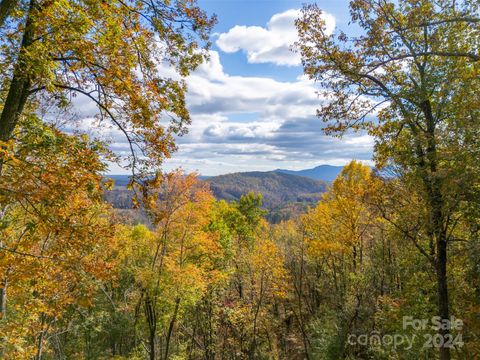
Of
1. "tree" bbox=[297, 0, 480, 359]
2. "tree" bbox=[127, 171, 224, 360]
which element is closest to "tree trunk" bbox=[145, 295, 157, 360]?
"tree" bbox=[127, 171, 224, 360]

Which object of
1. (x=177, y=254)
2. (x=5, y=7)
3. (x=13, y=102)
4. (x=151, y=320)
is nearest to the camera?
(x=5, y=7)

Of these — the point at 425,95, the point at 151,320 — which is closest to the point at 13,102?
the point at 425,95

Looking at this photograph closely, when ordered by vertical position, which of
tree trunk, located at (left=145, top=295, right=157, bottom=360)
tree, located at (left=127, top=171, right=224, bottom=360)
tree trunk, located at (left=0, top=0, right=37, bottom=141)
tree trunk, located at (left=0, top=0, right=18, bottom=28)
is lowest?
tree trunk, located at (left=145, top=295, right=157, bottom=360)

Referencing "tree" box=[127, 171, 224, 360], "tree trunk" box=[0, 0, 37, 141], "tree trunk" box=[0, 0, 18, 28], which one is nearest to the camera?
"tree trunk" box=[0, 0, 18, 28]

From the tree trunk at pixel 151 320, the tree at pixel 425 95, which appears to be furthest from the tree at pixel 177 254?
the tree at pixel 425 95

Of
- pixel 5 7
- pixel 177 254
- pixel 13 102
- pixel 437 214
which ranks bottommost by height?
pixel 177 254

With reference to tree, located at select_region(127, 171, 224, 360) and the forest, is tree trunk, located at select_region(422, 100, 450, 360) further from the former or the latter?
tree, located at select_region(127, 171, 224, 360)

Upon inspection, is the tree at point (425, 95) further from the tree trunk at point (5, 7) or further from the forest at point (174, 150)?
the tree trunk at point (5, 7)

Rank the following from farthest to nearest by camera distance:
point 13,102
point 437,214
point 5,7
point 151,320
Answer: point 151,320
point 437,214
point 13,102
point 5,7

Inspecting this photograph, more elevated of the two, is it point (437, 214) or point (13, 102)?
point (13, 102)

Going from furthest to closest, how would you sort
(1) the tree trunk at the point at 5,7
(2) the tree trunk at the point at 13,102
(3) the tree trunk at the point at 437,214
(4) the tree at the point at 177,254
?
(4) the tree at the point at 177,254, (3) the tree trunk at the point at 437,214, (2) the tree trunk at the point at 13,102, (1) the tree trunk at the point at 5,7

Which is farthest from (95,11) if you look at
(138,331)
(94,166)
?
(138,331)

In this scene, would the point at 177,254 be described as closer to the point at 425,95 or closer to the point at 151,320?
the point at 151,320

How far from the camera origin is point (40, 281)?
9.91m
